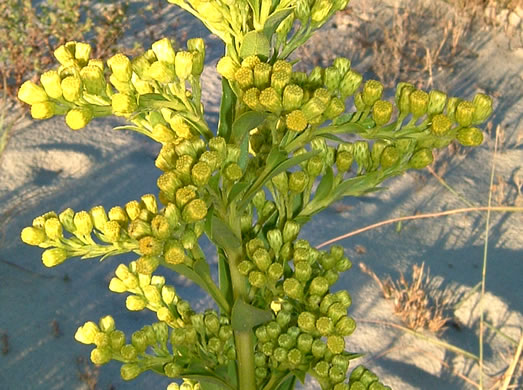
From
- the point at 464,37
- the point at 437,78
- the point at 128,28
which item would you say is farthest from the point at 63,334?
the point at 464,37

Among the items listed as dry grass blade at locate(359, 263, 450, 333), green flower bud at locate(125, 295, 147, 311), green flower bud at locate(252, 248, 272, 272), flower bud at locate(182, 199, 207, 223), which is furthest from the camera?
dry grass blade at locate(359, 263, 450, 333)

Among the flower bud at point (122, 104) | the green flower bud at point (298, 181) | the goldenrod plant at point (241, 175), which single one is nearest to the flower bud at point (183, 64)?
the goldenrod plant at point (241, 175)

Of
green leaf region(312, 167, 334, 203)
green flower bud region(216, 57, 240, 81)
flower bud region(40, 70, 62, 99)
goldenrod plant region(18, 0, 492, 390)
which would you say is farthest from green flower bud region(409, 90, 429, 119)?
flower bud region(40, 70, 62, 99)

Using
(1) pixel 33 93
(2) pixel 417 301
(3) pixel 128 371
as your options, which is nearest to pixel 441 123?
(1) pixel 33 93

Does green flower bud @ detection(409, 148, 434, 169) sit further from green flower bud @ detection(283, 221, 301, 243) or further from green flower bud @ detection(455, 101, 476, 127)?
green flower bud @ detection(283, 221, 301, 243)

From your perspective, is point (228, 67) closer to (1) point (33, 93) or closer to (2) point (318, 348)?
(1) point (33, 93)

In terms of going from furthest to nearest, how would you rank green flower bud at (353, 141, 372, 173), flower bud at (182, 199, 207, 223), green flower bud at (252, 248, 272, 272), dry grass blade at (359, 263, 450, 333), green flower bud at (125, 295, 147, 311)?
dry grass blade at (359, 263, 450, 333) < green flower bud at (125, 295, 147, 311) < green flower bud at (353, 141, 372, 173) < green flower bud at (252, 248, 272, 272) < flower bud at (182, 199, 207, 223)
